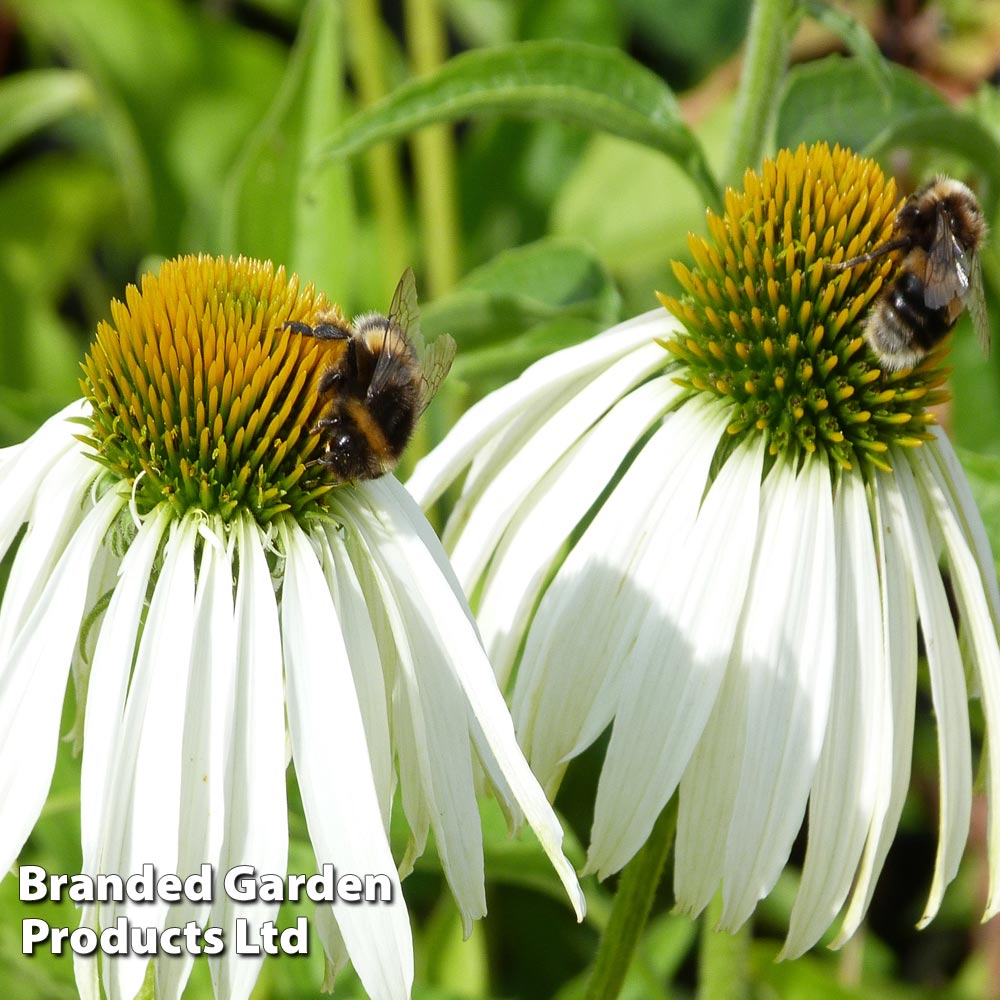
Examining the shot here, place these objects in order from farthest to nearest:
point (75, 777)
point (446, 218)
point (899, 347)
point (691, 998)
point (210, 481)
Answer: point (446, 218) → point (691, 998) → point (75, 777) → point (899, 347) → point (210, 481)

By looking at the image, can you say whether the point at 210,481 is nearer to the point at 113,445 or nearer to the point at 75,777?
the point at 113,445

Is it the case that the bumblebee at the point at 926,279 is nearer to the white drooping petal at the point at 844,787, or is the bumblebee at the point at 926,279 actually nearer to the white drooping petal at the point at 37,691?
the white drooping petal at the point at 844,787

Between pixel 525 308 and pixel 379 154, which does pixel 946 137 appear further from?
pixel 379 154

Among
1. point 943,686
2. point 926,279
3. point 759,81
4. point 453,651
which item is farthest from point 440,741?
point 759,81

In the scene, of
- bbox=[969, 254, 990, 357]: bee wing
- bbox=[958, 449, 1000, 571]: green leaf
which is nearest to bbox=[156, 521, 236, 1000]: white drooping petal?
bbox=[969, 254, 990, 357]: bee wing

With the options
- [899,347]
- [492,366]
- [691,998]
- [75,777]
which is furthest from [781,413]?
[691,998]

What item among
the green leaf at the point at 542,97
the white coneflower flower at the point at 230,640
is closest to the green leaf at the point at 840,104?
the green leaf at the point at 542,97
